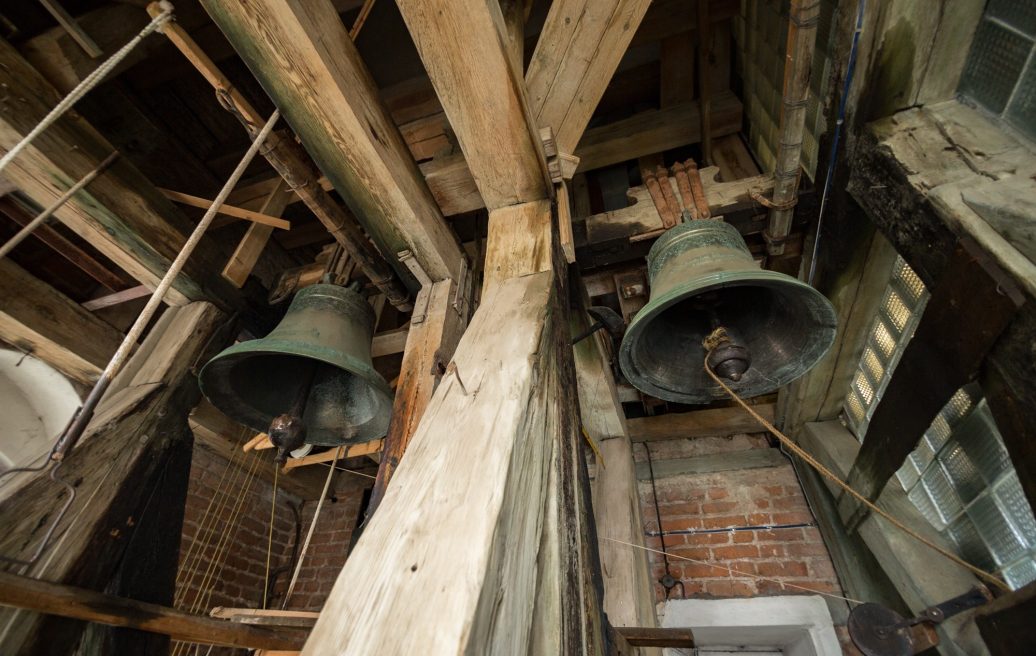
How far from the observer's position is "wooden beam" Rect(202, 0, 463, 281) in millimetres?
937

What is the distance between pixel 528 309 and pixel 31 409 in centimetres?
274

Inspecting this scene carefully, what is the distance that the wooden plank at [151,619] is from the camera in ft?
3.19

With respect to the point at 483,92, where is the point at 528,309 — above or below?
below

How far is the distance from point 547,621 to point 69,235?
2689 mm

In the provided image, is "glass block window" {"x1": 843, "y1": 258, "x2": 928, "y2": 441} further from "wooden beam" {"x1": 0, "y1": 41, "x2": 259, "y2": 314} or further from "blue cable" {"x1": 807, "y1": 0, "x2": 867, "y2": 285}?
"wooden beam" {"x1": 0, "y1": 41, "x2": 259, "y2": 314}

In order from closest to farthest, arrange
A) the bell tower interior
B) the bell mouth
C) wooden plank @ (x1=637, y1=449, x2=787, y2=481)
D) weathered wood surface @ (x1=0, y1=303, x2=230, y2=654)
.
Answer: the bell tower interior → weathered wood surface @ (x1=0, y1=303, x2=230, y2=654) → the bell mouth → wooden plank @ (x1=637, y1=449, x2=787, y2=481)

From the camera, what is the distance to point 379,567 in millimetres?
456

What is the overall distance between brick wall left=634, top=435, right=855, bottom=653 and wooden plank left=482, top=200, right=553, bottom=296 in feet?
6.84

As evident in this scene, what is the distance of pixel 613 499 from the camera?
182cm

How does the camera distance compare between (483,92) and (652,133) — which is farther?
(652,133)

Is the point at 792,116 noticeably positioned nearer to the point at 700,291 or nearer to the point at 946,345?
the point at 700,291

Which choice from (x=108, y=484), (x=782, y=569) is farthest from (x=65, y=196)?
(x=782, y=569)

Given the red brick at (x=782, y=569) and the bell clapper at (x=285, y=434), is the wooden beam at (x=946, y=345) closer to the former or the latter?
the red brick at (x=782, y=569)

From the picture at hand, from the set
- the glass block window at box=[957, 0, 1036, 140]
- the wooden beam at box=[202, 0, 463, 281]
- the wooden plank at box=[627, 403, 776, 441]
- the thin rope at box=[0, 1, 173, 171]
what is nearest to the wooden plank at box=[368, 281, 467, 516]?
the wooden beam at box=[202, 0, 463, 281]
